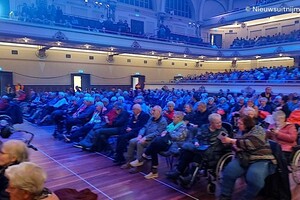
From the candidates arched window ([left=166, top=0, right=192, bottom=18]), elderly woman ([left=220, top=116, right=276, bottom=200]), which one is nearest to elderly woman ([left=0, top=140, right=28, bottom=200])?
elderly woman ([left=220, top=116, right=276, bottom=200])

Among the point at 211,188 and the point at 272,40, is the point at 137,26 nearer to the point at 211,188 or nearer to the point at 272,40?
the point at 272,40

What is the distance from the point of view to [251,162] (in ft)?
9.55

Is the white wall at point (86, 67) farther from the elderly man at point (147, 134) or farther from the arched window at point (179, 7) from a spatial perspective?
the elderly man at point (147, 134)

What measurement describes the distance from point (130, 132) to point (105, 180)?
3.62 feet

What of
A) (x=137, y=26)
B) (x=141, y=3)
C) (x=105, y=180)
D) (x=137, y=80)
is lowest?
(x=105, y=180)

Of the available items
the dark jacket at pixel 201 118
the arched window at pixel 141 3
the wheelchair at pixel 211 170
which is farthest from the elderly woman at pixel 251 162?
the arched window at pixel 141 3

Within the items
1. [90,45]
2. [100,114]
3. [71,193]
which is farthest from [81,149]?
[90,45]

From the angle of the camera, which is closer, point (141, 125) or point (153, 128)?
point (153, 128)

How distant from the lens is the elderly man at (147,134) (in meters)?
4.25

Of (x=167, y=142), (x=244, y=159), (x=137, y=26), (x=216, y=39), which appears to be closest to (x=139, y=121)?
(x=167, y=142)

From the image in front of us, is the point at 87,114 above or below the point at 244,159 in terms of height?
above

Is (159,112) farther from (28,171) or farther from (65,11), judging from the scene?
(65,11)

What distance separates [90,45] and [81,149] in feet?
33.6

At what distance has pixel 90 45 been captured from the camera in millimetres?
14742
